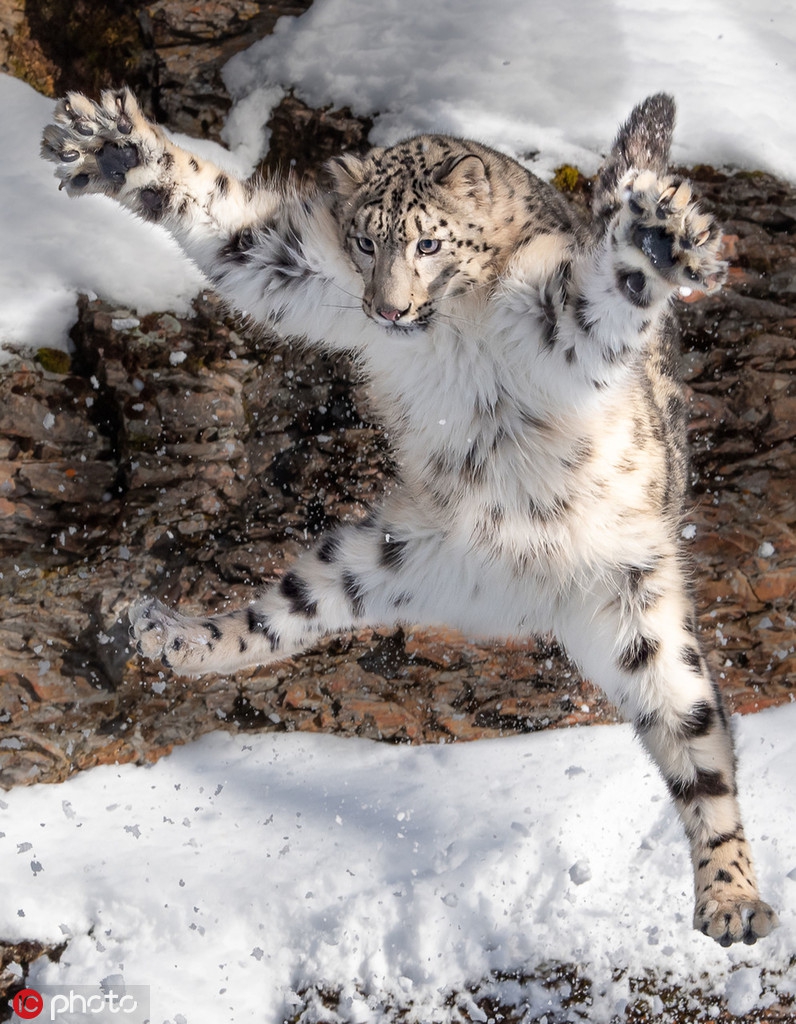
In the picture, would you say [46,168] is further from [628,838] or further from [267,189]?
[628,838]

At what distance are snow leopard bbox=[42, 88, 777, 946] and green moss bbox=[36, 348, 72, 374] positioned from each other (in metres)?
1.45

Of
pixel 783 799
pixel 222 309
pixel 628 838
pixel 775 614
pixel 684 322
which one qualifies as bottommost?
pixel 628 838

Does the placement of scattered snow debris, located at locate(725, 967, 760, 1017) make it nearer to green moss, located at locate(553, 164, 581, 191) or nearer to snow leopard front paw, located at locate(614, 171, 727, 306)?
snow leopard front paw, located at locate(614, 171, 727, 306)

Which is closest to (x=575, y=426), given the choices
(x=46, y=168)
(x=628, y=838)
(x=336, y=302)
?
(x=336, y=302)

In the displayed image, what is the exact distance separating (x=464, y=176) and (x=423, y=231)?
0.95 ft

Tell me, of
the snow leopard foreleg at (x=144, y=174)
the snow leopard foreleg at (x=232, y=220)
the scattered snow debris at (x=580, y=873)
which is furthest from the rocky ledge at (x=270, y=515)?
the snow leopard foreleg at (x=144, y=174)

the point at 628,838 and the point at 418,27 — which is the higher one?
the point at 418,27

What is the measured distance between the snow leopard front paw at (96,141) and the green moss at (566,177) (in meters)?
2.50

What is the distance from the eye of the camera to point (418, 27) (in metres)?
5.56

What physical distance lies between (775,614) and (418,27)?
3.94 m

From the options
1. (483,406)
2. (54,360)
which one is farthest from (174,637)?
(483,406)

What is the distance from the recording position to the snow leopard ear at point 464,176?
11.7 ft

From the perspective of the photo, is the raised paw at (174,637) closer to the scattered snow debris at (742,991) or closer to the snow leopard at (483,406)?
the snow leopard at (483,406)

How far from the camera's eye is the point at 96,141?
3.50 metres
